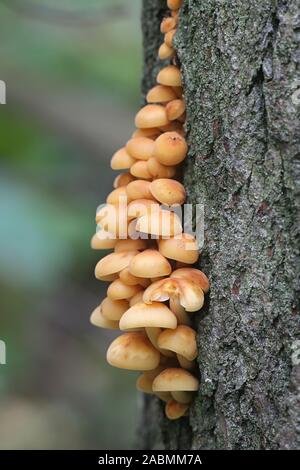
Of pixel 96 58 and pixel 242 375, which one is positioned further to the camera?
pixel 96 58

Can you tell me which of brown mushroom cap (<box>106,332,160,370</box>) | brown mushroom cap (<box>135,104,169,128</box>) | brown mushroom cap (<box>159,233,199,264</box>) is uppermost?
brown mushroom cap (<box>135,104,169,128</box>)

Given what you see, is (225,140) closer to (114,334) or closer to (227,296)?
(227,296)

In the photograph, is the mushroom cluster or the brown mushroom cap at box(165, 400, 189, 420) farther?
the brown mushroom cap at box(165, 400, 189, 420)

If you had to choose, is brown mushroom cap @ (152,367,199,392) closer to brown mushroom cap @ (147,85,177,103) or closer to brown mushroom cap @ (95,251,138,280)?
brown mushroom cap @ (95,251,138,280)

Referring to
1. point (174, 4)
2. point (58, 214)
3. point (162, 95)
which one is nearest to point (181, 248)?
point (162, 95)

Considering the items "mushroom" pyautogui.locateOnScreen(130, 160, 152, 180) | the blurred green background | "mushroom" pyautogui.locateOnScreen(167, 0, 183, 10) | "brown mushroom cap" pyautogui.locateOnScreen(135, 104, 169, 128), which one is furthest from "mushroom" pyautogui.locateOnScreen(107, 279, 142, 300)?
the blurred green background

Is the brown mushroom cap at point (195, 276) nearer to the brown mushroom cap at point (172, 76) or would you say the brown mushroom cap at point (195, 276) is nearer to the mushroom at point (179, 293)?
the mushroom at point (179, 293)
